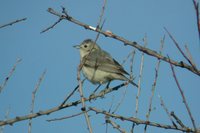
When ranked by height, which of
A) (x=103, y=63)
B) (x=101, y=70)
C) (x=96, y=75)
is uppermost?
(x=103, y=63)

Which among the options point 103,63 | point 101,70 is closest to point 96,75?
point 101,70

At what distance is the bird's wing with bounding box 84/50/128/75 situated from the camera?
9984 millimetres

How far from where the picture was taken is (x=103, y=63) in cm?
1053

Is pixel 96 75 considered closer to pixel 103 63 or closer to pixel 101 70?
pixel 101 70

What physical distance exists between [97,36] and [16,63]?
2103 mm

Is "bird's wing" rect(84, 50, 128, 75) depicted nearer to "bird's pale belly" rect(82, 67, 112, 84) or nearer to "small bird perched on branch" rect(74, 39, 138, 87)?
"small bird perched on branch" rect(74, 39, 138, 87)

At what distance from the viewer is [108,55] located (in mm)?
11227

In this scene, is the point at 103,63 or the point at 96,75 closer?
the point at 96,75

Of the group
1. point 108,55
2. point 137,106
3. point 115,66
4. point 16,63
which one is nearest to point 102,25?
point 137,106

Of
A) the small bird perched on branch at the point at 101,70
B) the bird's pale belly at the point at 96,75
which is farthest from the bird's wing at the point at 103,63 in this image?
the bird's pale belly at the point at 96,75

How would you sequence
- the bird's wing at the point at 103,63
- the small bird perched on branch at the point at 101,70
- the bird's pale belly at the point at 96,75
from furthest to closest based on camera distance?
the bird's pale belly at the point at 96,75
the bird's wing at the point at 103,63
the small bird perched on branch at the point at 101,70

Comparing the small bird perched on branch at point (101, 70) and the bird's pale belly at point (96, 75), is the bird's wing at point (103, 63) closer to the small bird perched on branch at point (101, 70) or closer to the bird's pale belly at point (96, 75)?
the small bird perched on branch at point (101, 70)

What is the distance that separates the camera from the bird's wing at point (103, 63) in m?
9.98

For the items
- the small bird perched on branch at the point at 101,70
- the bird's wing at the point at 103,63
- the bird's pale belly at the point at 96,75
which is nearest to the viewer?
the small bird perched on branch at the point at 101,70
